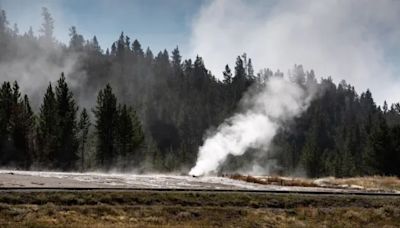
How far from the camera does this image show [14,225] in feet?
81.6

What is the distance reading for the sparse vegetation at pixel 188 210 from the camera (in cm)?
2678

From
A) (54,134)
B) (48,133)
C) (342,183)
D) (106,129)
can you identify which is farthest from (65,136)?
(342,183)

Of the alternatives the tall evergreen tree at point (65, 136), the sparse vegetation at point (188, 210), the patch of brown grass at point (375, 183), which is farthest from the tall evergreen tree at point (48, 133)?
the sparse vegetation at point (188, 210)

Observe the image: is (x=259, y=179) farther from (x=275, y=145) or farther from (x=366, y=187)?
(x=275, y=145)

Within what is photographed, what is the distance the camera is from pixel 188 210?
3005cm

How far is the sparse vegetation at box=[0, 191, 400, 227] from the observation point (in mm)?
26781

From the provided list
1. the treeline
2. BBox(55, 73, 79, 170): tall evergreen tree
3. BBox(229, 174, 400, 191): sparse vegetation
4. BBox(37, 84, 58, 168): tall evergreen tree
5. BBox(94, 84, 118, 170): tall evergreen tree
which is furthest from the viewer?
BBox(94, 84, 118, 170): tall evergreen tree

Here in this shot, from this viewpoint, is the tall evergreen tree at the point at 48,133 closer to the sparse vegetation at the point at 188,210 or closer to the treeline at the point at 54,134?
the treeline at the point at 54,134

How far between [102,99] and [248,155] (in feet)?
218

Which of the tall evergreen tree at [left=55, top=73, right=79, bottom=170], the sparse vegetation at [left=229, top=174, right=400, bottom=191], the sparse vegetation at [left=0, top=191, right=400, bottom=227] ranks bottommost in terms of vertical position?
the sparse vegetation at [left=0, top=191, right=400, bottom=227]

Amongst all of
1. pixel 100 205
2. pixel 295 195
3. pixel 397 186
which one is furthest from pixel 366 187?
pixel 100 205

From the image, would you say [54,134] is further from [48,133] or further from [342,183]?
[342,183]

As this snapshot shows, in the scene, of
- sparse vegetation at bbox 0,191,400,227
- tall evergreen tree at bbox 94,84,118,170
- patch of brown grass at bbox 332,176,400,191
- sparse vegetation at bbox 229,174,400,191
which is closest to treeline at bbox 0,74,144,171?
tall evergreen tree at bbox 94,84,118,170

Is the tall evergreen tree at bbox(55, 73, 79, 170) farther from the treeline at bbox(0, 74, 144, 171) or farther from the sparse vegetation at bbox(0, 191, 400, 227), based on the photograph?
the sparse vegetation at bbox(0, 191, 400, 227)
